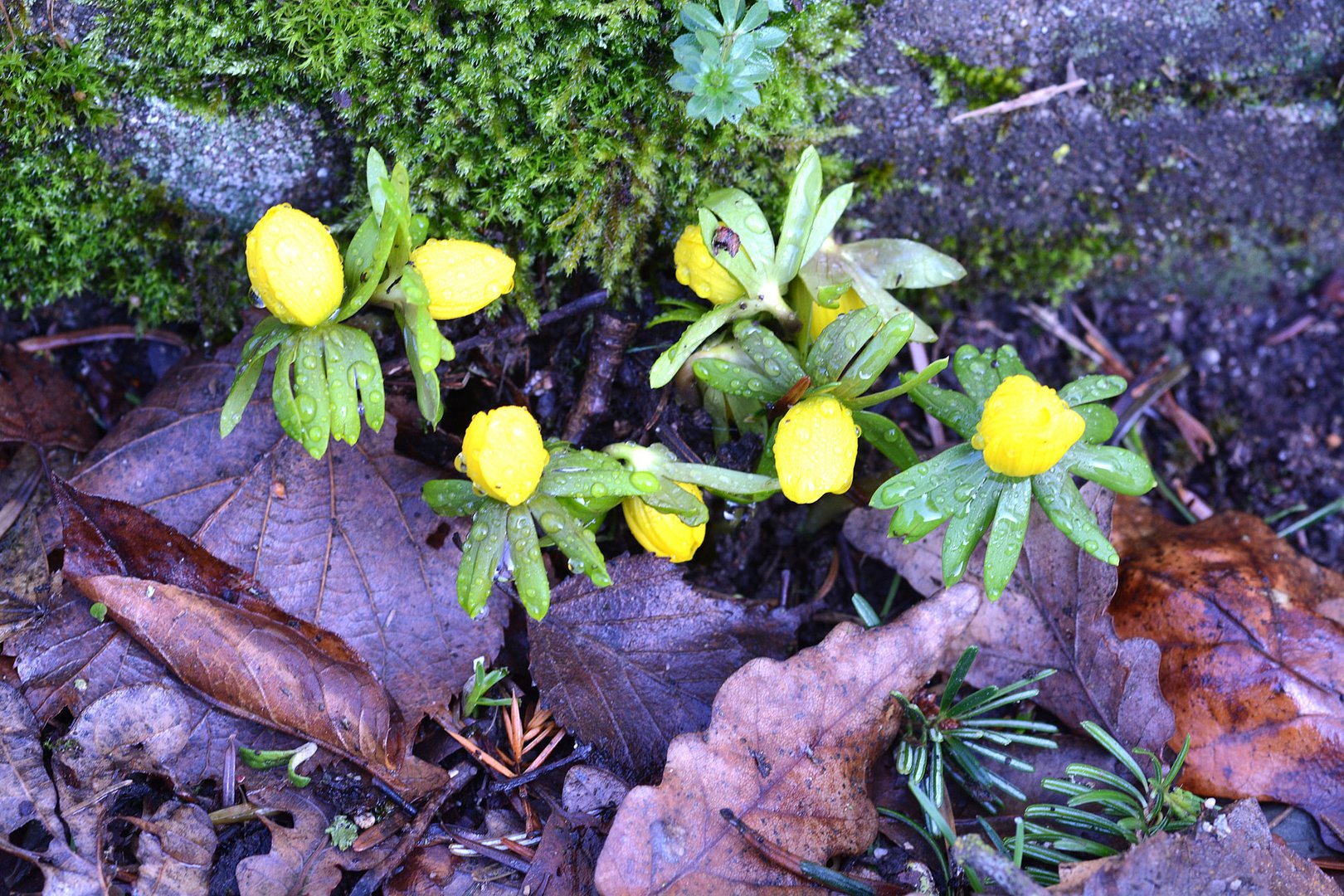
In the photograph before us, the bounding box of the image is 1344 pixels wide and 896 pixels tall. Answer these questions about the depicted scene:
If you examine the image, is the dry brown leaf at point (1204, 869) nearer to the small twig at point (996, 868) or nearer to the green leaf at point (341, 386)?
the small twig at point (996, 868)

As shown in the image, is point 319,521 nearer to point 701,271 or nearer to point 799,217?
point 701,271

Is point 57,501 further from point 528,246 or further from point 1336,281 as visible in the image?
point 1336,281

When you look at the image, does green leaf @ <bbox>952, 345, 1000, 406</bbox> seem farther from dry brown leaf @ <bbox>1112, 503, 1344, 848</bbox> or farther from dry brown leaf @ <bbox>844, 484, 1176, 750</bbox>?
dry brown leaf @ <bbox>1112, 503, 1344, 848</bbox>

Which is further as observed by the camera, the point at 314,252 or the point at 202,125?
the point at 202,125

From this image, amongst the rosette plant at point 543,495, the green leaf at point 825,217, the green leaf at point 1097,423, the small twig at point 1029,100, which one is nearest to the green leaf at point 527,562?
the rosette plant at point 543,495

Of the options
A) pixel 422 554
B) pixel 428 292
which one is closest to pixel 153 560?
pixel 422 554
